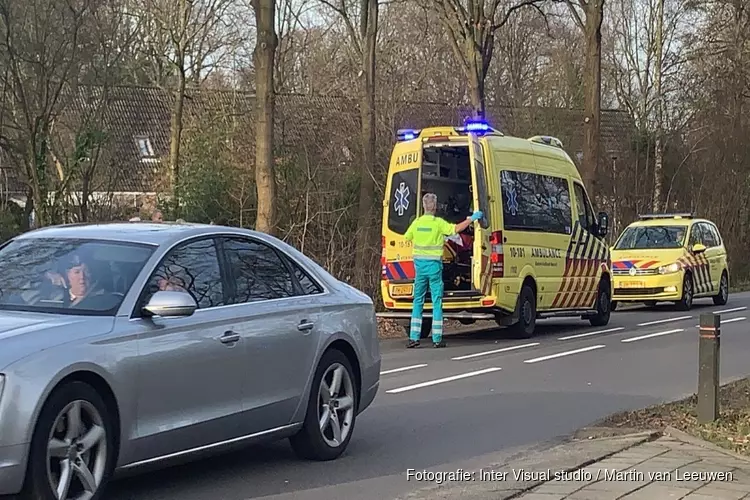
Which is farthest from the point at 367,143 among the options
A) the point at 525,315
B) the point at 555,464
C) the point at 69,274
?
the point at 69,274

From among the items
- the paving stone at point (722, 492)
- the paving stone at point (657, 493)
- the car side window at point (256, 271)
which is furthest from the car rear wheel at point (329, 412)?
the paving stone at point (722, 492)

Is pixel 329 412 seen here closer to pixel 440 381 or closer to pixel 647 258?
pixel 440 381

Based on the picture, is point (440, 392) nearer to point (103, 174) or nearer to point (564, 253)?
point (564, 253)

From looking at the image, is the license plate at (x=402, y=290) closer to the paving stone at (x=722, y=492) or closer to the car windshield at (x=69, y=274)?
the car windshield at (x=69, y=274)

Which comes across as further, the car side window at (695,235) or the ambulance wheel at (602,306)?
the car side window at (695,235)

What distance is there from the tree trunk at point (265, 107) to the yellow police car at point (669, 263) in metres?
8.43

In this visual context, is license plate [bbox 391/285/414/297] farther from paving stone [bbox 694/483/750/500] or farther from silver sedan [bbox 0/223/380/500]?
paving stone [bbox 694/483/750/500]

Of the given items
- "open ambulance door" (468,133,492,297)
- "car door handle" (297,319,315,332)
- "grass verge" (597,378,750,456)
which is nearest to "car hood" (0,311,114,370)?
"car door handle" (297,319,315,332)

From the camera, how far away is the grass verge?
26.7ft

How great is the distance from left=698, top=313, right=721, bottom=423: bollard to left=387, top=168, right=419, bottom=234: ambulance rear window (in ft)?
26.6

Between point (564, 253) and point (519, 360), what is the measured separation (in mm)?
4467

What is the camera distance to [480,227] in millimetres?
15688

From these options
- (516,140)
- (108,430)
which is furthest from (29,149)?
(108,430)

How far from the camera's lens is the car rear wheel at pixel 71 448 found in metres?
5.48
